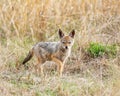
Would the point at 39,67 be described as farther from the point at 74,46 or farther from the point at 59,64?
the point at 74,46

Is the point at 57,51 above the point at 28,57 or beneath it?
above

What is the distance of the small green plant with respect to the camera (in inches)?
338

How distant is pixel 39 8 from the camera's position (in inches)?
378

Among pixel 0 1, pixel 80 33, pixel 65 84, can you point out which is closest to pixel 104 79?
pixel 65 84

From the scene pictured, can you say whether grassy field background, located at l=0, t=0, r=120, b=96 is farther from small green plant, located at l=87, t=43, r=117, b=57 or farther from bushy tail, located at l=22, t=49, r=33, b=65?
bushy tail, located at l=22, t=49, r=33, b=65

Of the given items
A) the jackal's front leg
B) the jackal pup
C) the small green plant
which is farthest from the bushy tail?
the small green plant

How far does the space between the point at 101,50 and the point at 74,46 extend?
0.53 meters

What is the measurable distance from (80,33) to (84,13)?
0.73m

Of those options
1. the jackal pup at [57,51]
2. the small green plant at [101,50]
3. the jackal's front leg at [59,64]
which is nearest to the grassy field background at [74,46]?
the small green plant at [101,50]

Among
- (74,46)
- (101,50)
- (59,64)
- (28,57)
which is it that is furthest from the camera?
(74,46)

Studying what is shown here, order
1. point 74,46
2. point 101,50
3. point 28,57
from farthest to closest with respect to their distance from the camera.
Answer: point 74,46, point 101,50, point 28,57

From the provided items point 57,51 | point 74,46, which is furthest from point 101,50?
point 57,51

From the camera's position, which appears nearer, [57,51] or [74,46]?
[57,51]

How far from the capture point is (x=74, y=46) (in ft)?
29.3
